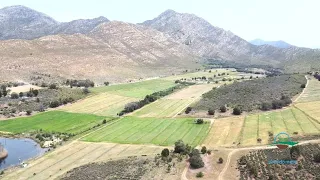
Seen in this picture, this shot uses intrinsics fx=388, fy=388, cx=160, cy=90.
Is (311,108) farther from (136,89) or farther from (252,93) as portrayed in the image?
(136,89)

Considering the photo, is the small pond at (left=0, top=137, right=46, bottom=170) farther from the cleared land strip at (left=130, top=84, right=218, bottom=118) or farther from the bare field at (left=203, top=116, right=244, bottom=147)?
the bare field at (left=203, top=116, right=244, bottom=147)

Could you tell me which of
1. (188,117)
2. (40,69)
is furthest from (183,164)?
(40,69)

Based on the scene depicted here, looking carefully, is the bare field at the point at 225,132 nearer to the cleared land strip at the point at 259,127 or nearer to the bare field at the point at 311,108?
the cleared land strip at the point at 259,127

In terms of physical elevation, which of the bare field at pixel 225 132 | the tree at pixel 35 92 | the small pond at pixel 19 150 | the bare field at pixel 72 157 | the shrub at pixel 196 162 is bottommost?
the small pond at pixel 19 150

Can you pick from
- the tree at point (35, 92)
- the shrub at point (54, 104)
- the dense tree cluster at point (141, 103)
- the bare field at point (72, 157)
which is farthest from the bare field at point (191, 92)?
the bare field at point (72, 157)

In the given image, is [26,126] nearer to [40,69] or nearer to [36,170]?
[36,170]

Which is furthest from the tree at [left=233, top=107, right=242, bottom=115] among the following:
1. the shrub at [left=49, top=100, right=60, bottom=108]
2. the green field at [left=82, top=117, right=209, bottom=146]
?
the shrub at [left=49, top=100, right=60, bottom=108]

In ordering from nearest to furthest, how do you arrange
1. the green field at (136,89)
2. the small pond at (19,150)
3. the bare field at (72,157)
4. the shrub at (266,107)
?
the bare field at (72,157)
the small pond at (19,150)
the shrub at (266,107)
the green field at (136,89)
